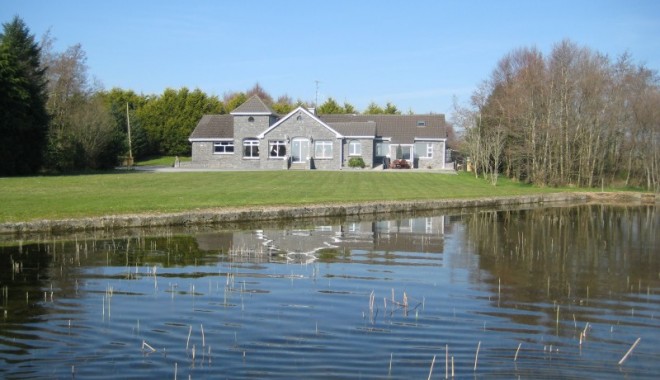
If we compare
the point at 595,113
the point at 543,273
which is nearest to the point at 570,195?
the point at 595,113

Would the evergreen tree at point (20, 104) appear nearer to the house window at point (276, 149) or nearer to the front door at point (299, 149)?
the house window at point (276, 149)

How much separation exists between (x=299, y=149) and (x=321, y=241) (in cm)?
3701

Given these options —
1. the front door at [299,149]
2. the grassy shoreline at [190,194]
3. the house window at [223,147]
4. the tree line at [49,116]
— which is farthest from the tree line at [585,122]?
the tree line at [49,116]

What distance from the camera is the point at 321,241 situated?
679 inches

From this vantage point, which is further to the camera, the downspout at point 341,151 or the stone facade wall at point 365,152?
the stone facade wall at point 365,152

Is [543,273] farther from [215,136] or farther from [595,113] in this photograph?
[215,136]

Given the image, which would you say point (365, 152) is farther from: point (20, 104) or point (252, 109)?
point (20, 104)

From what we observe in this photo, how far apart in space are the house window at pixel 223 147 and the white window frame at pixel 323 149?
8.12 metres

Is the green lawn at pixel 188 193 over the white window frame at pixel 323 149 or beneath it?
beneath

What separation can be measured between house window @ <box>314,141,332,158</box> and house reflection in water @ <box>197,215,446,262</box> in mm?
32124

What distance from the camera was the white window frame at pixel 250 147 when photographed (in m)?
55.7

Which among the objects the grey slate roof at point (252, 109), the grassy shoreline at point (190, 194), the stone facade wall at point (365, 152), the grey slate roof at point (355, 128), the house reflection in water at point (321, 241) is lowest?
the house reflection in water at point (321, 241)

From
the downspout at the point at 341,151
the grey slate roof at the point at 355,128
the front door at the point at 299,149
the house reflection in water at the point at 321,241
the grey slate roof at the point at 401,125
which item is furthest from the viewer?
the grey slate roof at the point at 401,125

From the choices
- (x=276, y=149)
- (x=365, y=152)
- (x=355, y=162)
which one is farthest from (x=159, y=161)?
(x=365, y=152)
